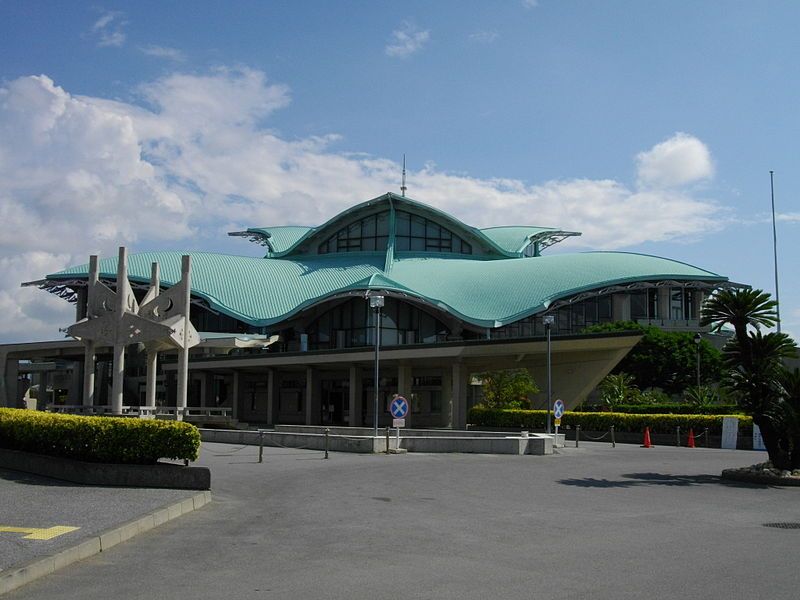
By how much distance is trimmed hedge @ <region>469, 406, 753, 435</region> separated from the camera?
37969mm

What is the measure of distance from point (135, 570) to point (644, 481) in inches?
538

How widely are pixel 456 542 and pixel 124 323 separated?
883 inches

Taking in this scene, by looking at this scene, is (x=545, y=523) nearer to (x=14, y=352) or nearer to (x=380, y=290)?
(x=14, y=352)

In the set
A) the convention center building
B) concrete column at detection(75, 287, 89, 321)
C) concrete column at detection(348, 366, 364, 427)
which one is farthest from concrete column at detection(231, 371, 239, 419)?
concrete column at detection(75, 287, 89, 321)

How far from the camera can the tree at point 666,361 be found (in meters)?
62.0

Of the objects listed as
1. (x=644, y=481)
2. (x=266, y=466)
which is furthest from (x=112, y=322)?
(x=644, y=481)

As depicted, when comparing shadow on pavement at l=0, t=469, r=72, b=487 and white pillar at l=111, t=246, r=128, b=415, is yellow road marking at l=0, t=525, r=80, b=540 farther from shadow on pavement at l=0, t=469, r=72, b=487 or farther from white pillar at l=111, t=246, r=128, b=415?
white pillar at l=111, t=246, r=128, b=415

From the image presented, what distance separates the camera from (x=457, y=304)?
65250 mm

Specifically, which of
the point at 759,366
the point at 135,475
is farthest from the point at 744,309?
the point at 135,475

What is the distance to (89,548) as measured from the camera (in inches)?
396

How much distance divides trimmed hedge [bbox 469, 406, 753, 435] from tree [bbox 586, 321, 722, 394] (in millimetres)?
20086

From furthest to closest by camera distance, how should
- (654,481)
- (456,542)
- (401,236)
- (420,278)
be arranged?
(401,236) → (420,278) → (654,481) → (456,542)

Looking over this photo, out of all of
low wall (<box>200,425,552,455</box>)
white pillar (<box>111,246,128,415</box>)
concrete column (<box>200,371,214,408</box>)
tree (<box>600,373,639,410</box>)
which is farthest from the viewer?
concrete column (<box>200,371,214,408</box>)

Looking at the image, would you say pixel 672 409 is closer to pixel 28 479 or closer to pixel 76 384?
pixel 28 479
